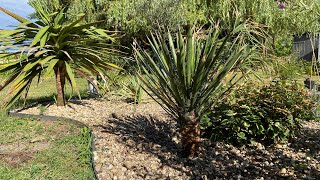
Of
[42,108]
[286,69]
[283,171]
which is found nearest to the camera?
[283,171]

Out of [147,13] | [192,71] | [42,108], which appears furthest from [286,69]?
[147,13]

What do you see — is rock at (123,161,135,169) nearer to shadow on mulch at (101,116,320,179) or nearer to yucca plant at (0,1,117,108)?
shadow on mulch at (101,116,320,179)

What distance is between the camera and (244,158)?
2.87 meters

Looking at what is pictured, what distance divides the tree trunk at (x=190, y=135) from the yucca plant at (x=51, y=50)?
2167 mm

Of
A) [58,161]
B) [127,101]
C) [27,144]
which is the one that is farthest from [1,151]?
[127,101]

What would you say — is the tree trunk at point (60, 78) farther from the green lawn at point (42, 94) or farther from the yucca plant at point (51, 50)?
the green lawn at point (42, 94)

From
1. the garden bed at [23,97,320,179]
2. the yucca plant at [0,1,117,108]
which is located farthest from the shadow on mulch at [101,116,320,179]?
the yucca plant at [0,1,117,108]

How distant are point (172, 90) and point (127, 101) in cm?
293

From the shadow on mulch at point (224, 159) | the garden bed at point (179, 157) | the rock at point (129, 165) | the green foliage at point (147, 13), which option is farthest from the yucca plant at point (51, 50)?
the green foliage at point (147, 13)

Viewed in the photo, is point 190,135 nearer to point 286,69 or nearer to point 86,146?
point 86,146

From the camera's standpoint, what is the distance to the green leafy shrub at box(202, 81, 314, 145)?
302 centimetres

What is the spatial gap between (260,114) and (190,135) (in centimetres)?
71

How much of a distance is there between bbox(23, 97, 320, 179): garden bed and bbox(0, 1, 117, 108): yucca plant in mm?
1084

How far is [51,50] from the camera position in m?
4.60
